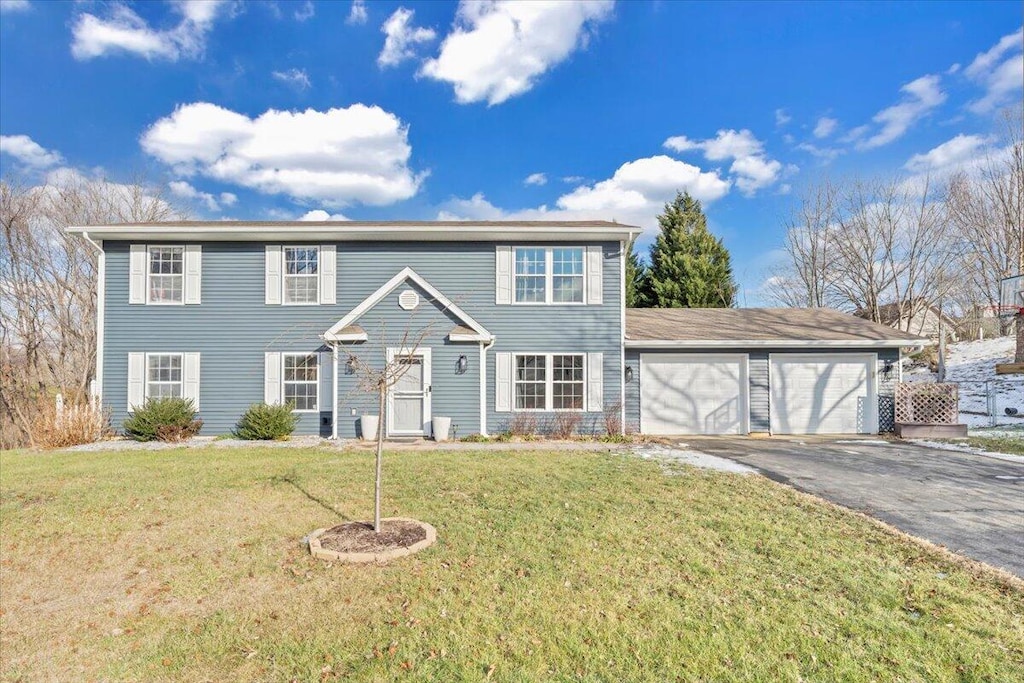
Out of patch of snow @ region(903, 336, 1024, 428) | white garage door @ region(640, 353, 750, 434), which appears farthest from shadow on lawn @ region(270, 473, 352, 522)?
patch of snow @ region(903, 336, 1024, 428)

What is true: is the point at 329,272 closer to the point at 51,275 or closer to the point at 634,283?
the point at 51,275

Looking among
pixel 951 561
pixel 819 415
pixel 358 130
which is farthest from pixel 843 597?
pixel 358 130

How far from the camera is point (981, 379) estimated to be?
65.3 feet

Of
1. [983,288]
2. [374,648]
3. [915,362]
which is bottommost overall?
[374,648]

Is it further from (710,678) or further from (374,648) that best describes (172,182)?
(710,678)

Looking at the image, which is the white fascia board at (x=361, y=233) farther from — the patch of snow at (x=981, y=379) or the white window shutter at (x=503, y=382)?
the patch of snow at (x=981, y=379)

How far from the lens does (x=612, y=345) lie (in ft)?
42.0

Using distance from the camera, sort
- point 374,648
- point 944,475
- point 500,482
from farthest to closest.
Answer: point 944,475, point 500,482, point 374,648

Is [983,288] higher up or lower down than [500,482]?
higher up

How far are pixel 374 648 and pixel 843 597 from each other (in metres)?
3.69

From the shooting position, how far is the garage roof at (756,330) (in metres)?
13.1

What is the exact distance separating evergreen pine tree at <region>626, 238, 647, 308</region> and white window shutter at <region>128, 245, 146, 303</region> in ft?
62.0

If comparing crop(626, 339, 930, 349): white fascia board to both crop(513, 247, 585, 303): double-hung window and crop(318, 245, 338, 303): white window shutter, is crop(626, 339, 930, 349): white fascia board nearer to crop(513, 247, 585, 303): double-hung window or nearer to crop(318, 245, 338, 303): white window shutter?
crop(513, 247, 585, 303): double-hung window

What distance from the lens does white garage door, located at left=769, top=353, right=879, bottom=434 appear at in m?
13.4
